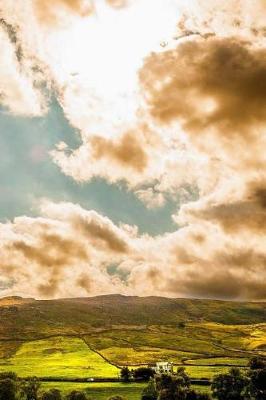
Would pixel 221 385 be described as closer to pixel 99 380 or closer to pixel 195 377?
pixel 195 377

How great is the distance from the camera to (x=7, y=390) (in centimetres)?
11856

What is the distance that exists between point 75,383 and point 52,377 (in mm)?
17513

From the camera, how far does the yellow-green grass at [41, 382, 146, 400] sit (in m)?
138

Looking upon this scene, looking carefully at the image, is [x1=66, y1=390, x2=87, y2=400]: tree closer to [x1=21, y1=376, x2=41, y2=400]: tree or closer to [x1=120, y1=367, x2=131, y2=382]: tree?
[x1=21, y1=376, x2=41, y2=400]: tree

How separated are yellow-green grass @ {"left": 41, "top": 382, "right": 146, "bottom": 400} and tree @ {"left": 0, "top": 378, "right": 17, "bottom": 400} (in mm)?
25195

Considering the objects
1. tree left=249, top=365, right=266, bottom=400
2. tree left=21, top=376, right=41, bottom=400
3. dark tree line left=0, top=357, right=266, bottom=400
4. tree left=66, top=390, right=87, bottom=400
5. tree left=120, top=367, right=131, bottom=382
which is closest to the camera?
tree left=66, top=390, right=87, bottom=400

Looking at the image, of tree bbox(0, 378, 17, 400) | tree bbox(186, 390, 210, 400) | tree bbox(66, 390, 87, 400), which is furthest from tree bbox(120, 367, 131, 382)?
tree bbox(0, 378, 17, 400)

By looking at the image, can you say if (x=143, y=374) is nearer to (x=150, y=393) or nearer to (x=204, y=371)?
(x=204, y=371)

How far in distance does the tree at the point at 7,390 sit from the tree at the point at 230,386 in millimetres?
55381

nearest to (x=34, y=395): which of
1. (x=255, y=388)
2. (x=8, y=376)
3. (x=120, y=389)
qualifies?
(x=8, y=376)

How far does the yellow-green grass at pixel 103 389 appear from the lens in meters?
138

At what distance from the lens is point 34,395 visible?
133375 millimetres

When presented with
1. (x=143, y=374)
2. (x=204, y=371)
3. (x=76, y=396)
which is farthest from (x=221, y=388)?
(x=204, y=371)

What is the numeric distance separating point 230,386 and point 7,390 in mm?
61088
